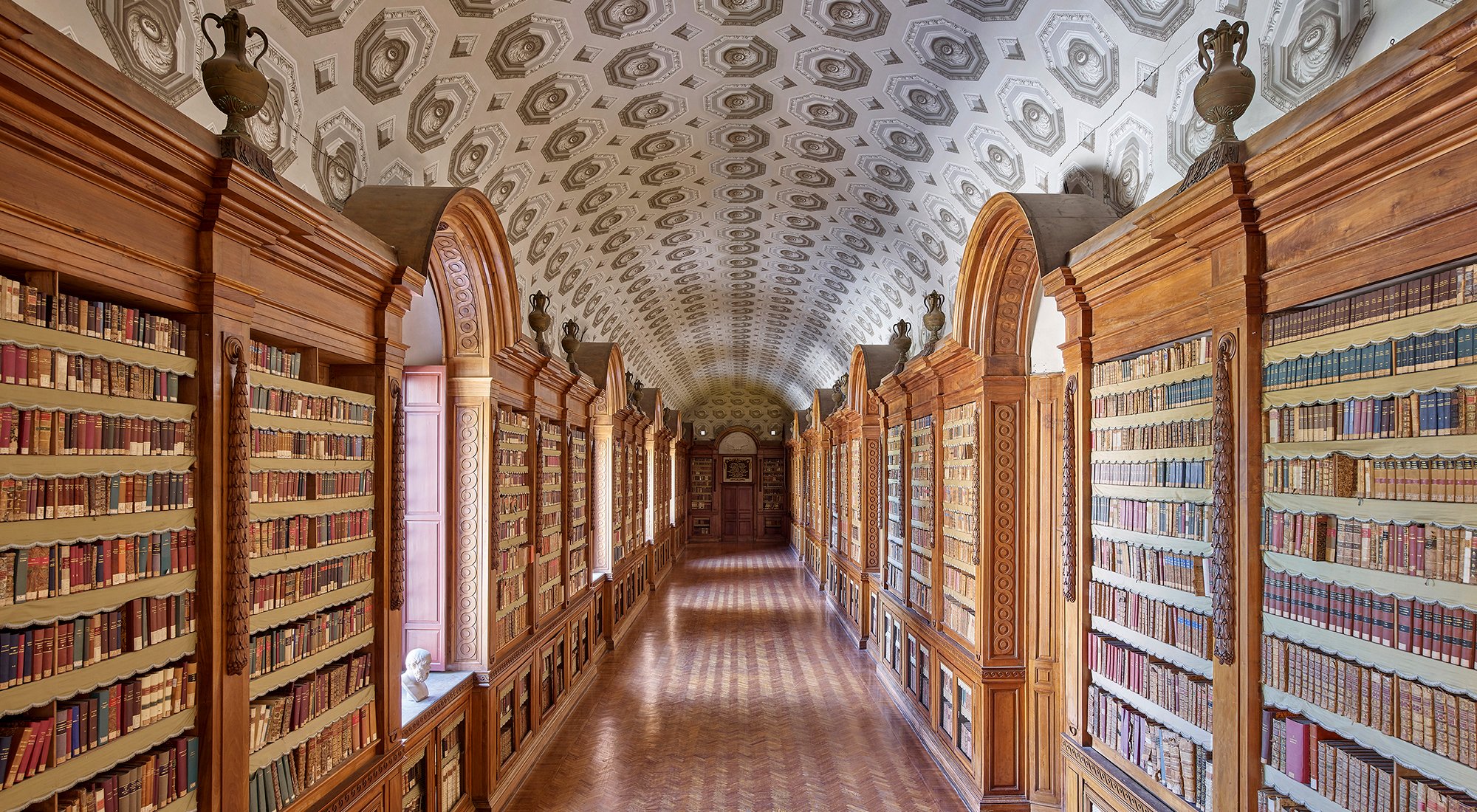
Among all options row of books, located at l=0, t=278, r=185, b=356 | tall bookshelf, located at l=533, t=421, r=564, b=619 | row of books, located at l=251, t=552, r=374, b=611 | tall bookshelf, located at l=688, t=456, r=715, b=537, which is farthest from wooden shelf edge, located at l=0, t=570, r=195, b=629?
tall bookshelf, located at l=688, t=456, r=715, b=537

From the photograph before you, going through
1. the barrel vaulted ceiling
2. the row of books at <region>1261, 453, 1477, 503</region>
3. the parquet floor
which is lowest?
the parquet floor

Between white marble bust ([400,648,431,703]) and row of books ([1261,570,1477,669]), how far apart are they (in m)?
4.66

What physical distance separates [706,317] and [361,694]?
14133 millimetres

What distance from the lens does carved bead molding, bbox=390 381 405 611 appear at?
4324mm

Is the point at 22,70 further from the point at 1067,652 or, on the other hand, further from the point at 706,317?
the point at 706,317

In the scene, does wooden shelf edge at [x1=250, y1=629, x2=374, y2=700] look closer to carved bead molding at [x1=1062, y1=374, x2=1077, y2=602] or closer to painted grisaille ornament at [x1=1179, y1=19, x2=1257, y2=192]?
carved bead molding at [x1=1062, y1=374, x2=1077, y2=602]

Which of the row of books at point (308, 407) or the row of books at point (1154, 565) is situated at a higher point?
the row of books at point (308, 407)

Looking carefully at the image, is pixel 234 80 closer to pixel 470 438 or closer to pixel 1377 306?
pixel 470 438

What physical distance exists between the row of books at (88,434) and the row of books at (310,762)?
1.34 meters

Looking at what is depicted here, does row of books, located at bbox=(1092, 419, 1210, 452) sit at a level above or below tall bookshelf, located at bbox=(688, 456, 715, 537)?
above

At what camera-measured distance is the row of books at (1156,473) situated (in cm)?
343

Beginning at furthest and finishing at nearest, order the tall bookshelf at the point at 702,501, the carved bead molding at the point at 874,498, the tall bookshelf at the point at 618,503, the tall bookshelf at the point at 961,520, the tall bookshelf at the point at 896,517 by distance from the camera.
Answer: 1. the tall bookshelf at the point at 702,501
2. the tall bookshelf at the point at 618,503
3. the carved bead molding at the point at 874,498
4. the tall bookshelf at the point at 896,517
5. the tall bookshelf at the point at 961,520

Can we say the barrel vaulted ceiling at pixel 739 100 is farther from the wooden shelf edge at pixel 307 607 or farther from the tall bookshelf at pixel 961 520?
the wooden shelf edge at pixel 307 607

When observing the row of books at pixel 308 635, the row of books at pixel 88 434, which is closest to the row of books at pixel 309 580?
the row of books at pixel 308 635
